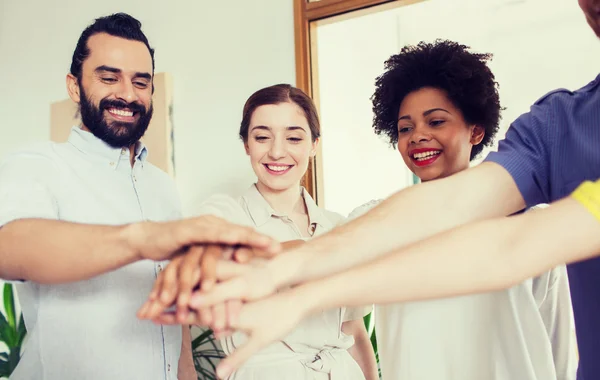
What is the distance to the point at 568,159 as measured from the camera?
102 centimetres

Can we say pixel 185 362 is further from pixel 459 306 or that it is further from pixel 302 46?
pixel 302 46

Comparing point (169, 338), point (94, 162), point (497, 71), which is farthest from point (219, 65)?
point (497, 71)

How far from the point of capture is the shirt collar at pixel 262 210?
177cm

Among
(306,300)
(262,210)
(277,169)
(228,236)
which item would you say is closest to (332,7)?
(277,169)

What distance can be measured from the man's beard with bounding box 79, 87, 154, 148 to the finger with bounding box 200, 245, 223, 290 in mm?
642

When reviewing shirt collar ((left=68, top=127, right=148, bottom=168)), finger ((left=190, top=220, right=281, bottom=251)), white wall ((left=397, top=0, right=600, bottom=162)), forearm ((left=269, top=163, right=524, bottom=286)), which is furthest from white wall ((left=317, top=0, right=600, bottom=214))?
finger ((left=190, top=220, right=281, bottom=251))

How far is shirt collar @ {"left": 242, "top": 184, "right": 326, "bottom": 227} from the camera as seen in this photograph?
177 cm

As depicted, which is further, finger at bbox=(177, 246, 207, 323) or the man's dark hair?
the man's dark hair

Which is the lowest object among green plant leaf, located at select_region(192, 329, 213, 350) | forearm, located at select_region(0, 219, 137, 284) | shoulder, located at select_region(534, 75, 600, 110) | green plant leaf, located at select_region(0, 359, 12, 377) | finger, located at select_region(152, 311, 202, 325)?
green plant leaf, located at select_region(0, 359, 12, 377)

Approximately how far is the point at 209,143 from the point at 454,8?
240 centimetres

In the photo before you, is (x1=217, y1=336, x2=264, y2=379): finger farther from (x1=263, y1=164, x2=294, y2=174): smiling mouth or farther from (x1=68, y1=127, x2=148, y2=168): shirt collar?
(x1=263, y1=164, x2=294, y2=174): smiling mouth

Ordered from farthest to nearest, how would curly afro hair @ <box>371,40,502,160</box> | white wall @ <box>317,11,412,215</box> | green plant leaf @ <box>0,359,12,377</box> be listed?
white wall @ <box>317,11,412,215</box>
green plant leaf @ <box>0,359,12,377</box>
curly afro hair @ <box>371,40,502,160</box>

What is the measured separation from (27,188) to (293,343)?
810mm

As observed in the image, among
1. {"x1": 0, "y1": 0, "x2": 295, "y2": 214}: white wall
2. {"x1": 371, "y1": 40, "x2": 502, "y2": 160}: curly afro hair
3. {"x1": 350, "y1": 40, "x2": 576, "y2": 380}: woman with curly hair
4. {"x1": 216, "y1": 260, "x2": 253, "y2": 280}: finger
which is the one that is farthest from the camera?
{"x1": 0, "y1": 0, "x2": 295, "y2": 214}: white wall
